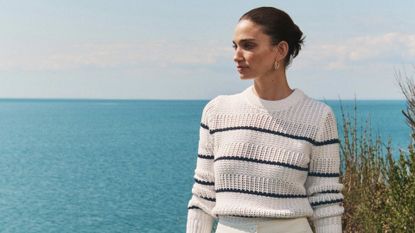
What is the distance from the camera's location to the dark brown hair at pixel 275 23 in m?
2.33

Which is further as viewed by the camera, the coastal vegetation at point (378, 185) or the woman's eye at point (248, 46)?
the coastal vegetation at point (378, 185)

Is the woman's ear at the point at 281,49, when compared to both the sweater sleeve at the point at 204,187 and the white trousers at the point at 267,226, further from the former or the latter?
the white trousers at the point at 267,226

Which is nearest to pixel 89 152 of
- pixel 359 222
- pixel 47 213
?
pixel 47 213

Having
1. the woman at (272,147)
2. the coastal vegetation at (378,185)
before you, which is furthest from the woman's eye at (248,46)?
the coastal vegetation at (378,185)

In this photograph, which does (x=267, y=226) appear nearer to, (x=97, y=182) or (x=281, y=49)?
(x=281, y=49)

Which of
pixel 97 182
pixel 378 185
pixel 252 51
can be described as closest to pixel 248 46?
pixel 252 51

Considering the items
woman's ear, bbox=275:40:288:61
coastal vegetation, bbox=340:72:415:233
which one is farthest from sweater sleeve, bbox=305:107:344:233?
coastal vegetation, bbox=340:72:415:233

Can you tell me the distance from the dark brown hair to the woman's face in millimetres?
15

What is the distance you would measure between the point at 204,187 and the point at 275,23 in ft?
1.96

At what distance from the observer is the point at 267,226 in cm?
239

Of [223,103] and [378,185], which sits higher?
[223,103]

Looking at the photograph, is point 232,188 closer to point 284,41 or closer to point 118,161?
point 284,41

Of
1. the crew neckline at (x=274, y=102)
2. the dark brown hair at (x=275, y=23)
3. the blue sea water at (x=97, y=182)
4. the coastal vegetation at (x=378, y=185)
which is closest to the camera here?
the dark brown hair at (x=275, y=23)

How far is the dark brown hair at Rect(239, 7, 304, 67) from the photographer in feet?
7.65
